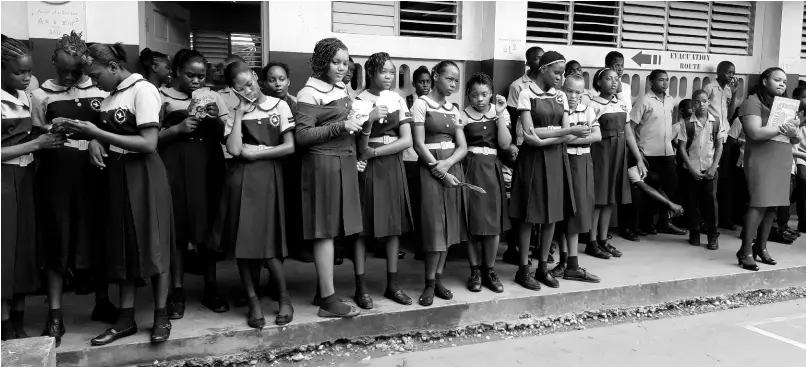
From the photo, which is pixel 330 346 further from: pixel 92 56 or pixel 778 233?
pixel 778 233

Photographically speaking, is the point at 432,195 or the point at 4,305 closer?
the point at 4,305

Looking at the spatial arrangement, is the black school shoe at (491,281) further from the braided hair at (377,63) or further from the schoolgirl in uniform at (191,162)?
the schoolgirl in uniform at (191,162)

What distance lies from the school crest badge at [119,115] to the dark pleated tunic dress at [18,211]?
487 millimetres

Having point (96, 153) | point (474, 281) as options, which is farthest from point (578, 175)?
point (96, 153)

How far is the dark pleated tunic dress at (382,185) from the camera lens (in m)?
4.07

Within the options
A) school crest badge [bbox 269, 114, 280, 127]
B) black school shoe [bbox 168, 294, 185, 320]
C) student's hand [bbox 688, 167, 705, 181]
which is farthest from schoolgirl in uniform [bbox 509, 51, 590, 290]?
black school shoe [bbox 168, 294, 185, 320]

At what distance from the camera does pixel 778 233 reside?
6.50 m

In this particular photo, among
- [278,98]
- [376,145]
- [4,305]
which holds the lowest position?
[4,305]

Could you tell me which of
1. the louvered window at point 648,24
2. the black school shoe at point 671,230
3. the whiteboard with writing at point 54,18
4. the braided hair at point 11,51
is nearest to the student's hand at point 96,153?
the braided hair at point 11,51

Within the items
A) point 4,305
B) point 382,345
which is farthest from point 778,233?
point 4,305

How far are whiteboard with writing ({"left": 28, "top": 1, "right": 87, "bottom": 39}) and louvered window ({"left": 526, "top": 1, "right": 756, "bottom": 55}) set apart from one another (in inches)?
150

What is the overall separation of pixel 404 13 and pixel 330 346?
324cm

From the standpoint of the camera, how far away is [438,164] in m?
4.18

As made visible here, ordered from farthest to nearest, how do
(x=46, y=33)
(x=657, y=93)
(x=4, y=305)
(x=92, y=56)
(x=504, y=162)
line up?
1. (x=657, y=93)
2. (x=504, y=162)
3. (x=46, y=33)
4. (x=4, y=305)
5. (x=92, y=56)
